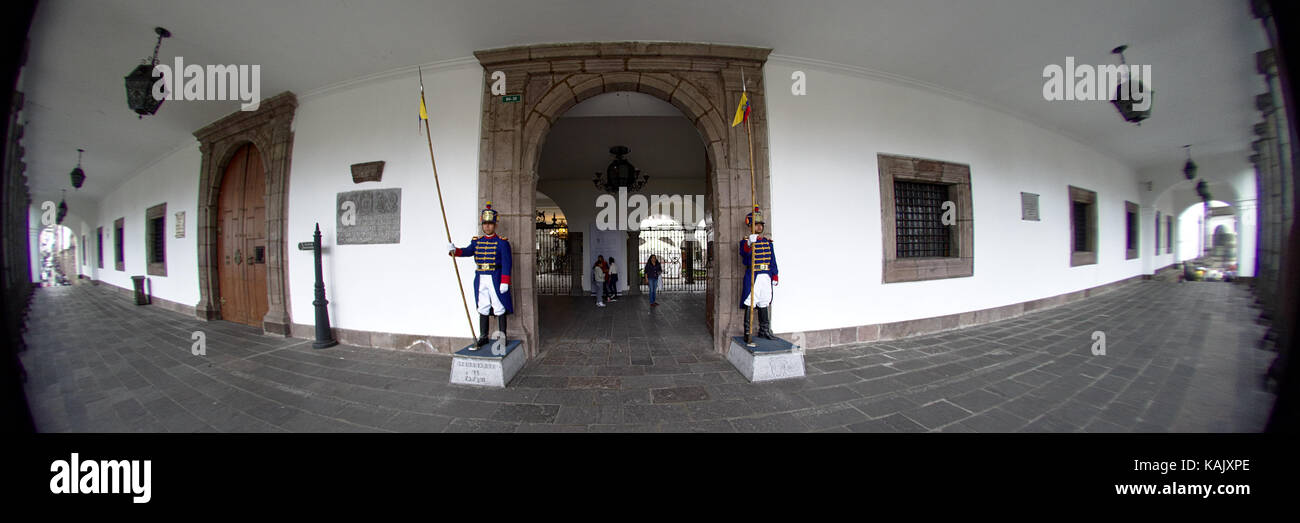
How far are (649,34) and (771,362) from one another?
3.97 metres

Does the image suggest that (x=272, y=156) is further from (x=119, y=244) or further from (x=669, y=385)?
(x=119, y=244)

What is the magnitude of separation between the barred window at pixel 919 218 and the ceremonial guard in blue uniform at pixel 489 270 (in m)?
5.62

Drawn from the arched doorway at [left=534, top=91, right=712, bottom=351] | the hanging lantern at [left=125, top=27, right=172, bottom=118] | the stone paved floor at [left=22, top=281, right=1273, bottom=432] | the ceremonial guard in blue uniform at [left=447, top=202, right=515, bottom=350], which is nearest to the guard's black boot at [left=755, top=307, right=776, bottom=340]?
the stone paved floor at [left=22, top=281, right=1273, bottom=432]

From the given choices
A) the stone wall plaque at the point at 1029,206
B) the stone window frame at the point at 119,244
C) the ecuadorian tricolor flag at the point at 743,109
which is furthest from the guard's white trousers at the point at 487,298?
the stone window frame at the point at 119,244

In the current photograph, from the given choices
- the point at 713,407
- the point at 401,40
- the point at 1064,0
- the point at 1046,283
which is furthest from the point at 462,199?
the point at 1046,283

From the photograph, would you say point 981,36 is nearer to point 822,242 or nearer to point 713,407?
point 822,242

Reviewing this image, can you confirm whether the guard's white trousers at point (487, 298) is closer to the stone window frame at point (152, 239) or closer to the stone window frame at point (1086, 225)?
the stone window frame at point (152, 239)

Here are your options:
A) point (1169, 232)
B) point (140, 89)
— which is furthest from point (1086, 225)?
point (140, 89)

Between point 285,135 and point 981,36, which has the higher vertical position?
point 981,36

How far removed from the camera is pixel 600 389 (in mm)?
2928

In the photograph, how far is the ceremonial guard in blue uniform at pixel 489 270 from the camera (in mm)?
3434

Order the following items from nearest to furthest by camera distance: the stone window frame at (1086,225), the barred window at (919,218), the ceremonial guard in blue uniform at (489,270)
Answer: the ceremonial guard in blue uniform at (489,270) → the barred window at (919,218) → the stone window frame at (1086,225)
